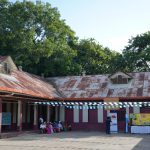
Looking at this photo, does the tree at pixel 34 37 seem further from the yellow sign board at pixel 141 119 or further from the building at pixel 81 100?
the yellow sign board at pixel 141 119

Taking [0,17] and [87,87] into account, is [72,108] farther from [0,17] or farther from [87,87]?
[0,17]

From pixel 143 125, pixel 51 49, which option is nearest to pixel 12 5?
pixel 51 49

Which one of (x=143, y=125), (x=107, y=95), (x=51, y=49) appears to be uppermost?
(x=51, y=49)

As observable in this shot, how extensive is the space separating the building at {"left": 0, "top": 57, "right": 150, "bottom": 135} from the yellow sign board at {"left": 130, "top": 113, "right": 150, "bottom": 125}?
821 millimetres

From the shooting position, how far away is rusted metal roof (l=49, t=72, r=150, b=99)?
30047 millimetres

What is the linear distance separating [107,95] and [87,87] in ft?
9.33

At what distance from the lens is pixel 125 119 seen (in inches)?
1162

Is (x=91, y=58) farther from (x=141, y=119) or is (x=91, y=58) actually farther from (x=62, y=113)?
(x=141, y=119)

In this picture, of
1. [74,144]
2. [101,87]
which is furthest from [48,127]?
[74,144]

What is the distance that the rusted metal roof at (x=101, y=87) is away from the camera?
30.0 m

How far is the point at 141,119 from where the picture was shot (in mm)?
27656

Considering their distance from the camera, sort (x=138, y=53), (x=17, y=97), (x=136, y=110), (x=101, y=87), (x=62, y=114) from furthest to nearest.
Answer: (x=138, y=53) → (x=62, y=114) → (x=101, y=87) → (x=136, y=110) → (x=17, y=97)

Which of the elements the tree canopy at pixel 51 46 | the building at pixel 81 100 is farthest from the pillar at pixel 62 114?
the tree canopy at pixel 51 46

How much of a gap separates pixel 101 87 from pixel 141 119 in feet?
18.4
